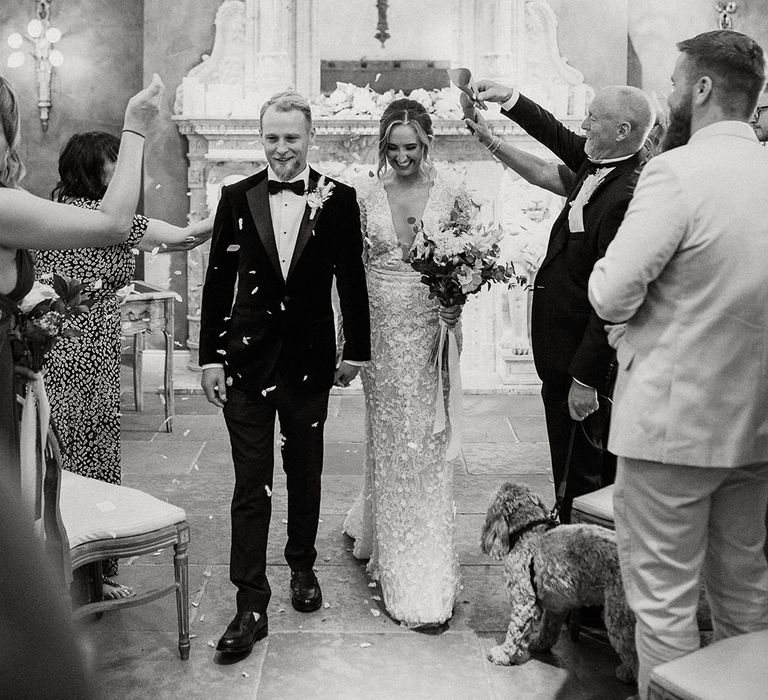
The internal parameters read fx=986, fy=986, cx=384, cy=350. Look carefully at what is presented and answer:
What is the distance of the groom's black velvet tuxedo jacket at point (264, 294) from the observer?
343 centimetres

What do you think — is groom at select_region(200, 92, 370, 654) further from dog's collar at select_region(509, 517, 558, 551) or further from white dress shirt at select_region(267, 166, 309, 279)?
dog's collar at select_region(509, 517, 558, 551)

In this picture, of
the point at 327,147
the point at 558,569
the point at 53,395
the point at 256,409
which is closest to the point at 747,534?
the point at 558,569

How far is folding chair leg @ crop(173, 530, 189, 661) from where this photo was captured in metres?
3.29

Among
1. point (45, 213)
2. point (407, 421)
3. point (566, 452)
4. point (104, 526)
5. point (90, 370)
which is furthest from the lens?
point (90, 370)

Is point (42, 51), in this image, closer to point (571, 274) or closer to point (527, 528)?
point (571, 274)

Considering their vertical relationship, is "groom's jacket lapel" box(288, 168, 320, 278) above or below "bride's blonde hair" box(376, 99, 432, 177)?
below

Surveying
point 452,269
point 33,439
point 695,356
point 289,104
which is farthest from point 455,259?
point 33,439

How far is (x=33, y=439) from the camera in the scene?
266 centimetres

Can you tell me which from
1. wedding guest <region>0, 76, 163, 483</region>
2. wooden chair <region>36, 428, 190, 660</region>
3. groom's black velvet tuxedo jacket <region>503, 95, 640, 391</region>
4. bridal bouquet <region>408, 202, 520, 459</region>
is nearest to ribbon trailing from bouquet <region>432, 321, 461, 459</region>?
bridal bouquet <region>408, 202, 520, 459</region>

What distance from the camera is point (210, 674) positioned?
3.26m

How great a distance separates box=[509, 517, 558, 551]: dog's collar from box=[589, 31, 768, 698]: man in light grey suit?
91 cm

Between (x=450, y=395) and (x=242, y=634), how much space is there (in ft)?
3.78

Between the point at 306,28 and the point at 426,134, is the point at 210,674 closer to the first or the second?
the point at 426,134

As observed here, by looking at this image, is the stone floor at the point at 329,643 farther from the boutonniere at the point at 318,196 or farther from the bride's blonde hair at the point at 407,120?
the bride's blonde hair at the point at 407,120
